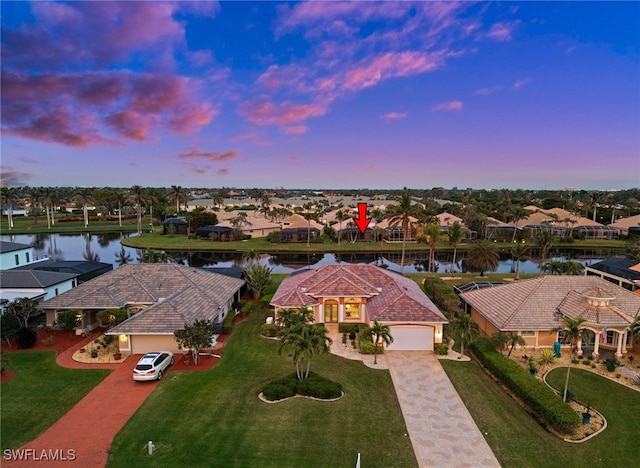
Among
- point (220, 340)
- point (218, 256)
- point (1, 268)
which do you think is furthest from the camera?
point (218, 256)

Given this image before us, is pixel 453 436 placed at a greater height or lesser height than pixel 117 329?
lesser

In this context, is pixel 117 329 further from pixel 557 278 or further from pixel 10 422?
pixel 557 278

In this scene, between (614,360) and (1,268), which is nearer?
(614,360)

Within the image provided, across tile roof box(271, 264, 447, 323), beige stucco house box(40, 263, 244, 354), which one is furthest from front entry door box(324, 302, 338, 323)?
beige stucco house box(40, 263, 244, 354)

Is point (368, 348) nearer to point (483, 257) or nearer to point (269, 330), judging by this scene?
point (269, 330)

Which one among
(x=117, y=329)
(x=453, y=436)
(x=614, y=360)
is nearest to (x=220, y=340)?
(x=117, y=329)

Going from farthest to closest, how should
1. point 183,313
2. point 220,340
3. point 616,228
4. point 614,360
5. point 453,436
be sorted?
1. point 616,228
2. point 220,340
3. point 183,313
4. point 614,360
5. point 453,436

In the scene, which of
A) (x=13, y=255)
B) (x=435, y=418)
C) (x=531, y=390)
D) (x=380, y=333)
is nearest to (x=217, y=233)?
(x=13, y=255)
